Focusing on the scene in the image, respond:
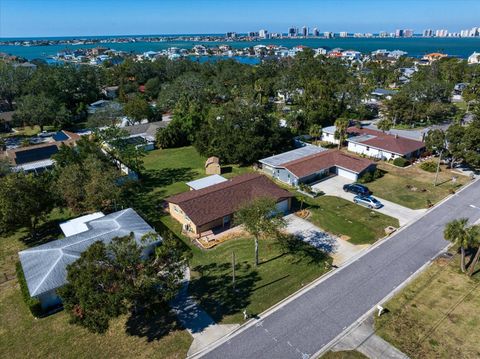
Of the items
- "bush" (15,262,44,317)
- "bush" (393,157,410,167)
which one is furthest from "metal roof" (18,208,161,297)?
"bush" (393,157,410,167)

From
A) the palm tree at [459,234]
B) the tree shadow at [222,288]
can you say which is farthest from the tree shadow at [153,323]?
the palm tree at [459,234]

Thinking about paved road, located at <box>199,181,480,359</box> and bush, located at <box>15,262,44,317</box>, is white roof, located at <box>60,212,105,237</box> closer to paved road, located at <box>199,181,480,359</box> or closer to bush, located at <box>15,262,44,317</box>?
bush, located at <box>15,262,44,317</box>

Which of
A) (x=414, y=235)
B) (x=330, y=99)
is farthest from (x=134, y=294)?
(x=330, y=99)

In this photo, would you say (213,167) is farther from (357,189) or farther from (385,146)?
(385,146)

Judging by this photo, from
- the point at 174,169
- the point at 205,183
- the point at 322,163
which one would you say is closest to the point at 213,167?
the point at 174,169

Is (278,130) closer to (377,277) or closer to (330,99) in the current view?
(330,99)

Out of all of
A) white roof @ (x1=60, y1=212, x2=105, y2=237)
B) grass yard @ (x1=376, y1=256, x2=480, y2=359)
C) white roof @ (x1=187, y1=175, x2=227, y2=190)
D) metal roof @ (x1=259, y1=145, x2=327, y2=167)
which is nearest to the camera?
grass yard @ (x1=376, y1=256, x2=480, y2=359)
